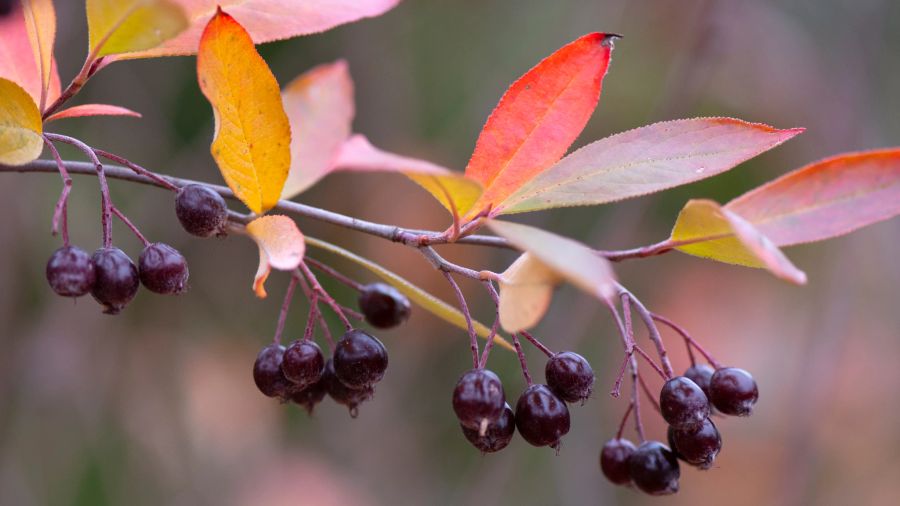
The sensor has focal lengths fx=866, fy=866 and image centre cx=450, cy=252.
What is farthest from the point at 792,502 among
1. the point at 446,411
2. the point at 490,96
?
the point at 490,96

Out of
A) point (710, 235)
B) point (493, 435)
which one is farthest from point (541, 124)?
point (493, 435)

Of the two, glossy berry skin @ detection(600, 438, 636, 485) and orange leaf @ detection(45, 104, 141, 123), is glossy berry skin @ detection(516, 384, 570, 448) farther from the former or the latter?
orange leaf @ detection(45, 104, 141, 123)

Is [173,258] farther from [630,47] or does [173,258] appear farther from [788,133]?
[630,47]

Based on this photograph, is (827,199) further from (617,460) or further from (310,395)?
(310,395)

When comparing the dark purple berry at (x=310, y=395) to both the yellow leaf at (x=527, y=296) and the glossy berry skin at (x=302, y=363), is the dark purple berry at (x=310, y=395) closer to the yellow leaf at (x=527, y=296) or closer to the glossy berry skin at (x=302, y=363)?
the glossy berry skin at (x=302, y=363)

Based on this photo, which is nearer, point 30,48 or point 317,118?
point 317,118
